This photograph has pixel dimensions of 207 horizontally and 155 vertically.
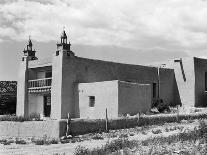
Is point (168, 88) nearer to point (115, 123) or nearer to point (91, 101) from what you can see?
point (91, 101)

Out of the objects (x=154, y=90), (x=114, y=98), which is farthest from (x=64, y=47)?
(x=154, y=90)

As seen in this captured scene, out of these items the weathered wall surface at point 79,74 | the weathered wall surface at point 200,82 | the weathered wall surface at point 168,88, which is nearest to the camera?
the weathered wall surface at point 79,74

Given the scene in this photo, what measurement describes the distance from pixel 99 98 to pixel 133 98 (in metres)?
2.28

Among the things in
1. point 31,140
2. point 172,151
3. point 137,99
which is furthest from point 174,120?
point 172,151

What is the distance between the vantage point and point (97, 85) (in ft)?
91.7

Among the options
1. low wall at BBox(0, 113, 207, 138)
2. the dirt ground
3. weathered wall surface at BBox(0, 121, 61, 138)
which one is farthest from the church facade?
weathered wall surface at BBox(0, 121, 61, 138)

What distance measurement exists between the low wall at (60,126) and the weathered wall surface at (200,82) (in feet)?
43.0

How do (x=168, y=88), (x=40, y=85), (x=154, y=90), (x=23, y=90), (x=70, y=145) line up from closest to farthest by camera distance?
1. (x=70, y=145)
2. (x=40, y=85)
3. (x=23, y=90)
4. (x=154, y=90)
5. (x=168, y=88)

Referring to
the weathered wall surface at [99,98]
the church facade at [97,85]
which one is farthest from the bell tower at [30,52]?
the weathered wall surface at [99,98]

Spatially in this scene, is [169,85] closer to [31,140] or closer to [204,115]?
[204,115]

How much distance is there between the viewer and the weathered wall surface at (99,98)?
26609 millimetres

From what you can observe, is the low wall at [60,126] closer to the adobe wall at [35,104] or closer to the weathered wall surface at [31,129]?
the weathered wall surface at [31,129]

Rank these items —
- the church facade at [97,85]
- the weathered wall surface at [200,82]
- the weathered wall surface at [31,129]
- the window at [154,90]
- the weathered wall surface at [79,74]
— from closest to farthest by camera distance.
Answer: the weathered wall surface at [31,129]
the church facade at [97,85]
the weathered wall surface at [79,74]
the window at [154,90]
the weathered wall surface at [200,82]

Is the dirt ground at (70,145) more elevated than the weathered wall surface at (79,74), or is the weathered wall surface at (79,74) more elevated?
the weathered wall surface at (79,74)
